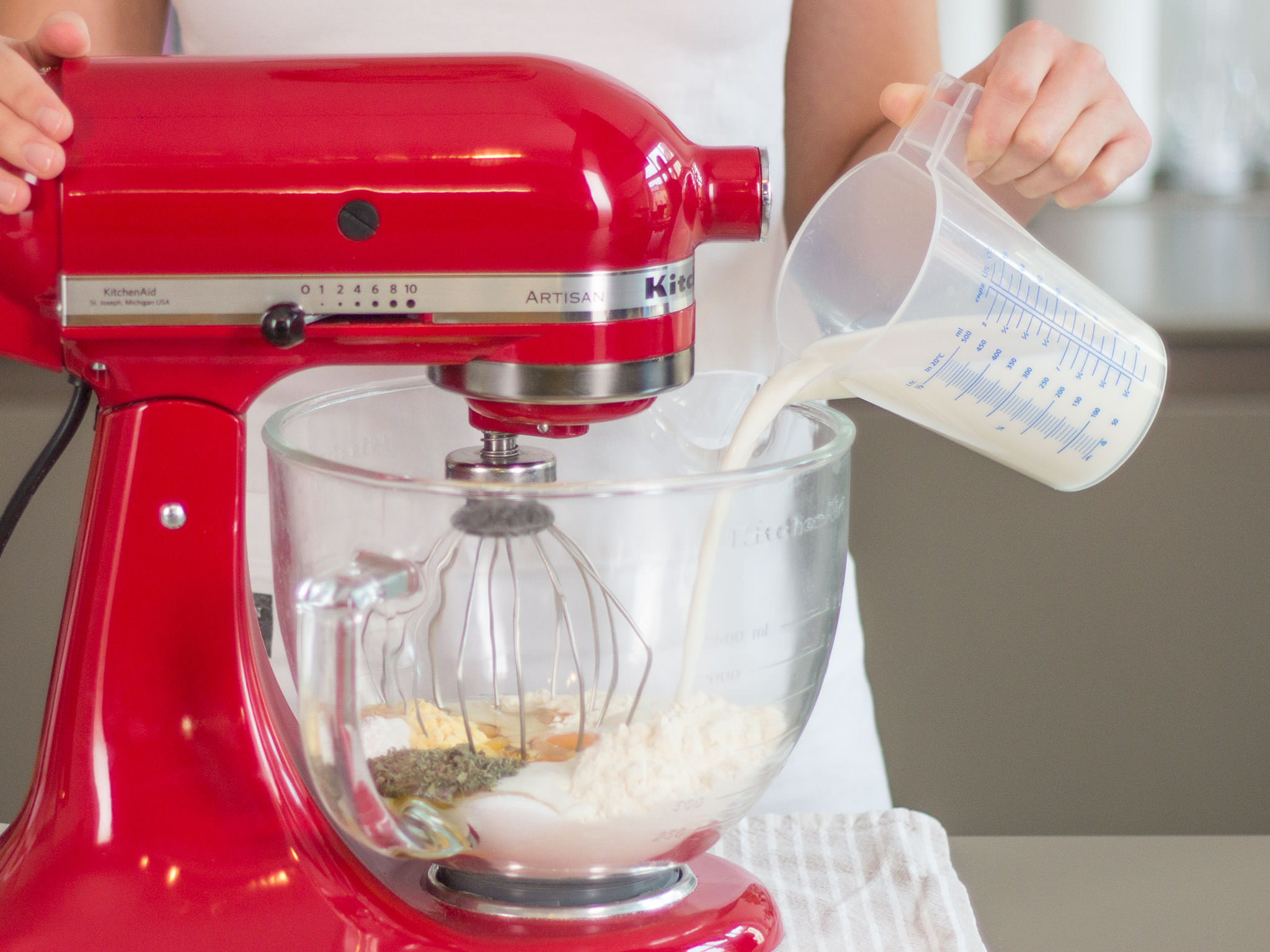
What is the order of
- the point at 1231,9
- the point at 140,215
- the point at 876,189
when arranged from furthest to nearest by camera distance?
the point at 1231,9 < the point at 876,189 < the point at 140,215

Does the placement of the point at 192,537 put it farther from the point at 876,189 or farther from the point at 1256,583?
the point at 1256,583

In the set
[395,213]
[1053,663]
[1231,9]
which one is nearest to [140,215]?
[395,213]

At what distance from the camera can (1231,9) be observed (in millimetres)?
2016

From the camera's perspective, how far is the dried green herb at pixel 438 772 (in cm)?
50

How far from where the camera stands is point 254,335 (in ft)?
1.68

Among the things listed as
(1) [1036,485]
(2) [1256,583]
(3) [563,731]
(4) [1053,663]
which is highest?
(3) [563,731]

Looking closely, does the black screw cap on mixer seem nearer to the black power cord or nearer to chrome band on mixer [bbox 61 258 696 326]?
chrome band on mixer [bbox 61 258 696 326]

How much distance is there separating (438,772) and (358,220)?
8.2 inches

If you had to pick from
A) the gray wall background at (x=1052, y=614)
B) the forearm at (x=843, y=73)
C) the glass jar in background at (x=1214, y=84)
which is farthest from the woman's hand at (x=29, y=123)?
the glass jar in background at (x=1214, y=84)

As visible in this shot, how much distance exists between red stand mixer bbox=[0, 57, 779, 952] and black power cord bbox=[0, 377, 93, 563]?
0.02 metres

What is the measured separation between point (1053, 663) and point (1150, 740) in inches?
6.4

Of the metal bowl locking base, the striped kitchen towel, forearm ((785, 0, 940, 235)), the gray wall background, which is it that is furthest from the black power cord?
the gray wall background

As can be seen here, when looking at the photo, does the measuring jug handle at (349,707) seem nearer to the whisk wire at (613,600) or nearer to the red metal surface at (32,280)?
the whisk wire at (613,600)

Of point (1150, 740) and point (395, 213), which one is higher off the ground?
point (395, 213)
